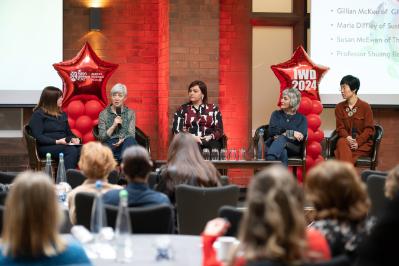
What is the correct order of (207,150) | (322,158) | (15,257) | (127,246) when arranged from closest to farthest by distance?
1. (15,257)
2. (127,246)
3. (207,150)
4. (322,158)

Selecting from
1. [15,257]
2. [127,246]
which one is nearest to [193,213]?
[127,246]

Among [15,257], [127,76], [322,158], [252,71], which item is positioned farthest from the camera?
[252,71]

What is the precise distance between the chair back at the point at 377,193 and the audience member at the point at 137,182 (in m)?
1.92

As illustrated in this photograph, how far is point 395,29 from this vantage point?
999cm

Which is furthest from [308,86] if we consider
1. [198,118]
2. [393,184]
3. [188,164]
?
[393,184]

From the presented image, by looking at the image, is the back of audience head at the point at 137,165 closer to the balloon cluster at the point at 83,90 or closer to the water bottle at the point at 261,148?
the water bottle at the point at 261,148

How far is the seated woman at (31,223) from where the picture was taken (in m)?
2.69

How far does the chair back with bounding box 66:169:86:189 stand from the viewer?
5684mm

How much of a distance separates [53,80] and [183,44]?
1.59 m

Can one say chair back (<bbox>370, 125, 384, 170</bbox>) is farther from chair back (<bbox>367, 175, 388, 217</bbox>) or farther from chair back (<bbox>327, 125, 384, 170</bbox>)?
chair back (<bbox>367, 175, 388, 217</bbox>)

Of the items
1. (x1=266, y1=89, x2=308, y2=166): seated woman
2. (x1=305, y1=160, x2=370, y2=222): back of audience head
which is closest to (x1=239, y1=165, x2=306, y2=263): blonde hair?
(x1=305, y1=160, x2=370, y2=222): back of audience head

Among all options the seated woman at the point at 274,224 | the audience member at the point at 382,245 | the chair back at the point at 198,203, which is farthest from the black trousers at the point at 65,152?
the seated woman at the point at 274,224

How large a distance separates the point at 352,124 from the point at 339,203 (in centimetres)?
618

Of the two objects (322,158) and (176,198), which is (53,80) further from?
(176,198)
